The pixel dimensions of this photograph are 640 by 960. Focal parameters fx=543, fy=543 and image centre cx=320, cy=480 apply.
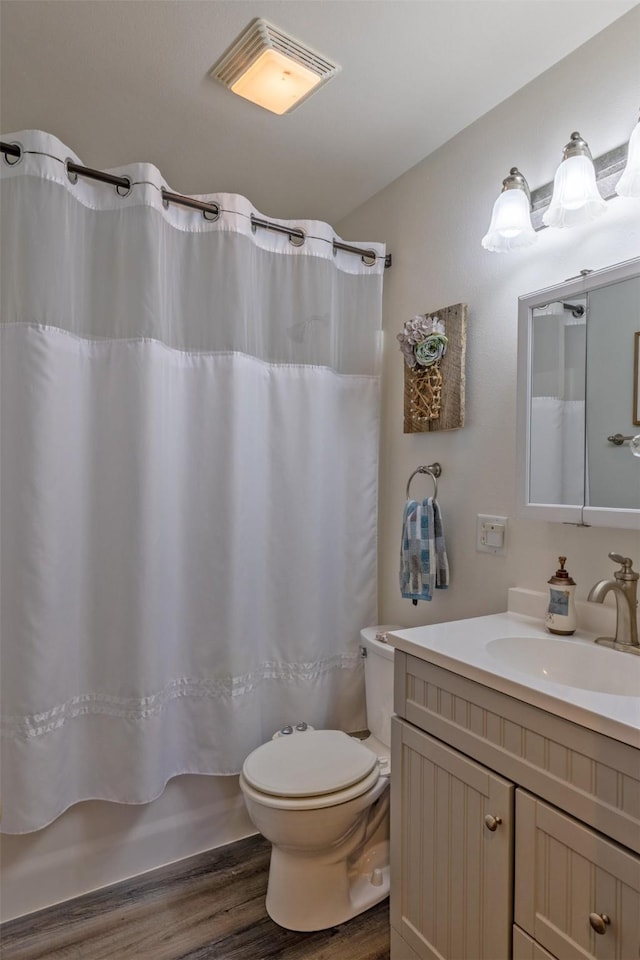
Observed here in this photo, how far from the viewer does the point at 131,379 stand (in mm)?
1644

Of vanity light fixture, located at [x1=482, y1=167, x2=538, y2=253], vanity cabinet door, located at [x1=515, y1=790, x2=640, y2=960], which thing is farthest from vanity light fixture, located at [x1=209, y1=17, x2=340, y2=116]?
vanity cabinet door, located at [x1=515, y1=790, x2=640, y2=960]

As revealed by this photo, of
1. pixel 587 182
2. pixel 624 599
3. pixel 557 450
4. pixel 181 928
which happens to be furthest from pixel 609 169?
pixel 181 928

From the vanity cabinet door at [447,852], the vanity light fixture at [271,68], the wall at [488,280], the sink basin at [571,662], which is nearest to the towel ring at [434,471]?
the wall at [488,280]

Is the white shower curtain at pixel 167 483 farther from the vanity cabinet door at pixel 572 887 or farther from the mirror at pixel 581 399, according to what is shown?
the vanity cabinet door at pixel 572 887

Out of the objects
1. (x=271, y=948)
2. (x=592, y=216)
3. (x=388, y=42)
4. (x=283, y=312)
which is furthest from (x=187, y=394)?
(x=271, y=948)

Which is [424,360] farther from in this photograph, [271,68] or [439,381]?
[271,68]

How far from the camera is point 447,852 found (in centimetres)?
118

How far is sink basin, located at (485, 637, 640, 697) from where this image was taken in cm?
120

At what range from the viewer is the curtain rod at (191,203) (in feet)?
4.90

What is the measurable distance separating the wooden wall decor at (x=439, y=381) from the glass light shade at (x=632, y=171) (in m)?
0.58

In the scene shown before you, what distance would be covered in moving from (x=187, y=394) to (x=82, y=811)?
134cm

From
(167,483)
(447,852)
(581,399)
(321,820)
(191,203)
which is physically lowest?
(321,820)

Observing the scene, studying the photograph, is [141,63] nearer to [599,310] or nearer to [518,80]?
[518,80]

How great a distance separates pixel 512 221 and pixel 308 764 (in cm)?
163
